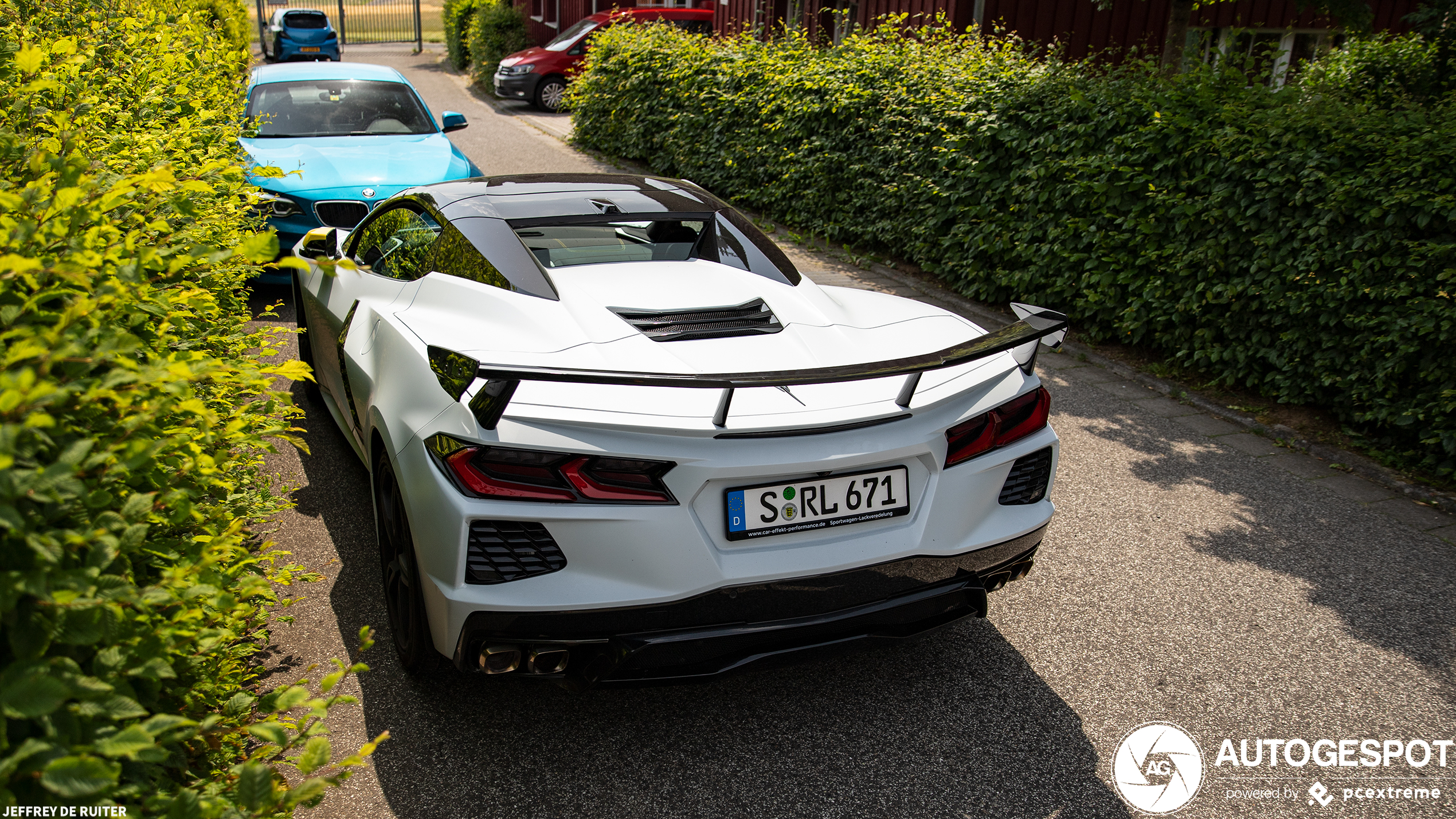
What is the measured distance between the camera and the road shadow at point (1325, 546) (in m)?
3.67

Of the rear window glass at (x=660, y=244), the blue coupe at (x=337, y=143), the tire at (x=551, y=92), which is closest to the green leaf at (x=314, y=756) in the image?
the rear window glass at (x=660, y=244)

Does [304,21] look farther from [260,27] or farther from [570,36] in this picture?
[570,36]

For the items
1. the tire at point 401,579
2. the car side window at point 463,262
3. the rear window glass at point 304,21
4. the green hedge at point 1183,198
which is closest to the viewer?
the tire at point 401,579

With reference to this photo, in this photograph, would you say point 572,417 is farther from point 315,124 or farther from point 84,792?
point 315,124

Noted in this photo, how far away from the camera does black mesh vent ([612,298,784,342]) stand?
9.95 ft

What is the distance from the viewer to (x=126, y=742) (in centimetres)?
145

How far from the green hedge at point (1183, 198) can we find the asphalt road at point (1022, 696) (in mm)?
1152

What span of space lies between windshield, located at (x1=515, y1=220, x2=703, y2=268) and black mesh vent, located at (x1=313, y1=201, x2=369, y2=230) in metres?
3.91

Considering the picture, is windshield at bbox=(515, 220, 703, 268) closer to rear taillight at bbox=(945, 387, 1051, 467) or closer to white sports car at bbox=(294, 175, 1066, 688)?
white sports car at bbox=(294, 175, 1066, 688)

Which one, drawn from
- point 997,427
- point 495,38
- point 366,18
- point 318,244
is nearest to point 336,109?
point 318,244

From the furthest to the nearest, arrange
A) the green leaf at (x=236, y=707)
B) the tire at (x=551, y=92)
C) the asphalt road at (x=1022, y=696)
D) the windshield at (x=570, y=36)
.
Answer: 1. the windshield at (x=570, y=36)
2. the tire at (x=551, y=92)
3. the asphalt road at (x=1022, y=696)
4. the green leaf at (x=236, y=707)

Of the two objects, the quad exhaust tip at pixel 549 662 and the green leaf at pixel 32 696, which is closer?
the green leaf at pixel 32 696

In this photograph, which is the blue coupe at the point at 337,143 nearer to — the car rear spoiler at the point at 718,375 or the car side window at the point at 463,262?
the car side window at the point at 463,262

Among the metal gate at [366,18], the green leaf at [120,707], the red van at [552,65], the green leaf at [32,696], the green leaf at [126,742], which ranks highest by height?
the metal gate at [366,18]
